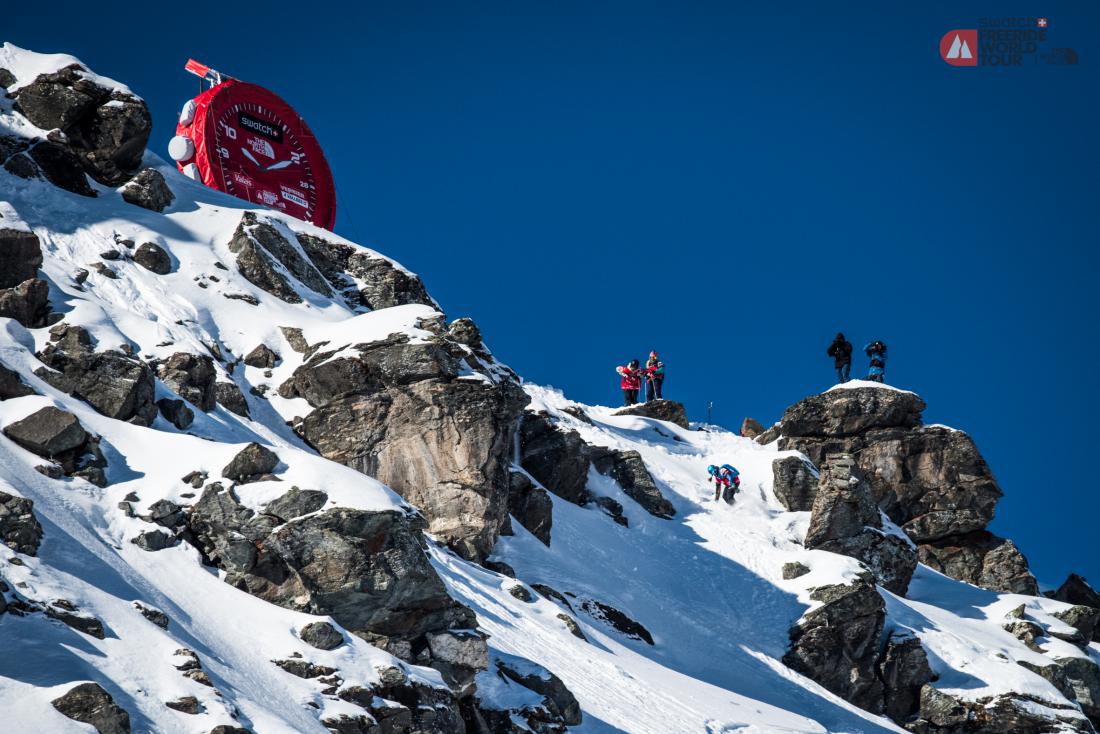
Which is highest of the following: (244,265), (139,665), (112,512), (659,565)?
(244,265)

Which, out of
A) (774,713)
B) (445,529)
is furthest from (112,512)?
(774,713)

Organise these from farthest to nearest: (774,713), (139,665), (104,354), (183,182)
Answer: (183,182) → (774,713) → (104,354) → (139,665)

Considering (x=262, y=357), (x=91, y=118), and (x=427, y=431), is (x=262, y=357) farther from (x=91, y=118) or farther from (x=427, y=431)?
(x=91, y=118)

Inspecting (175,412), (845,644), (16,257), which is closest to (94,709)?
(175,412)

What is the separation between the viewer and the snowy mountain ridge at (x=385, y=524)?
18.0 m

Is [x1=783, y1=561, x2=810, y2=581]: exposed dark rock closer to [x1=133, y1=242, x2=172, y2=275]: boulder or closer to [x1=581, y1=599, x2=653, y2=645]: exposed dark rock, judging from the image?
[x1=581, y1=599, x2=653, y2=645]: exposed dark rock

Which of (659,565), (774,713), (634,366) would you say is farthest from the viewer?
(634,366)

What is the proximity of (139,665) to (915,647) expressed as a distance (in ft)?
76.5

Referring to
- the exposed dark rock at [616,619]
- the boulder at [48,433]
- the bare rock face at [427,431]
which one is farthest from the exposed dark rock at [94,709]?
the exposed dark rock at [616,619]

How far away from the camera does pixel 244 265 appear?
3462 cm

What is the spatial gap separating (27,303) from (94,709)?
12.3 m

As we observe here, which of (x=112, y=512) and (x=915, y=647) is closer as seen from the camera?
(x=112, y=512)

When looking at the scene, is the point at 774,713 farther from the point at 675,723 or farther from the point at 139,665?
the point at 139,665

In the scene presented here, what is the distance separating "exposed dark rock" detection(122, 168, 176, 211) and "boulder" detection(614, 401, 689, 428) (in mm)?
20198
